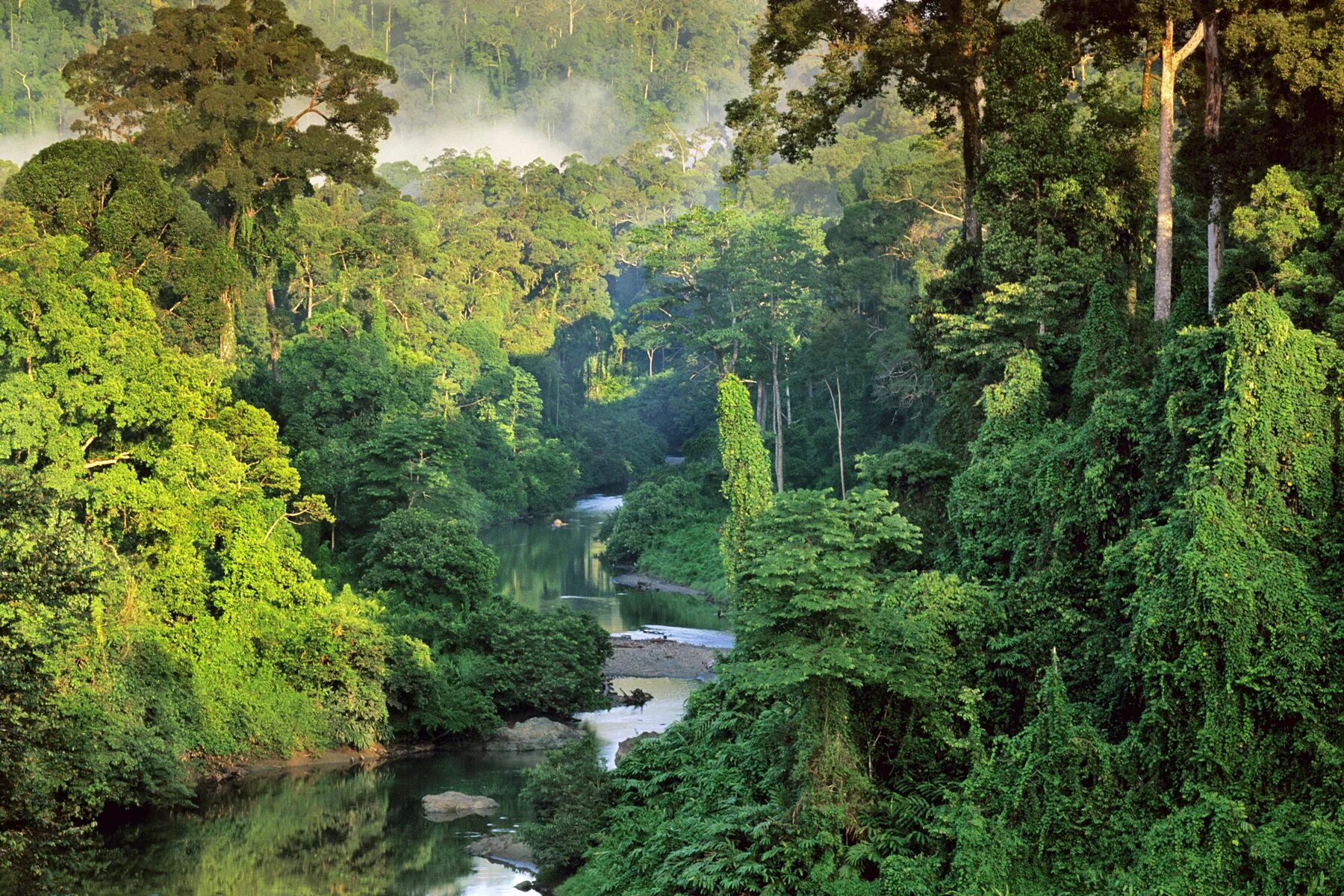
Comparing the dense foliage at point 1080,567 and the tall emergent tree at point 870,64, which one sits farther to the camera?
Answer: the tall emergent tree at point 870,64

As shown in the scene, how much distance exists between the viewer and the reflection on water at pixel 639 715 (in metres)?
31.8

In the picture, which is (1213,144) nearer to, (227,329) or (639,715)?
(639,715)

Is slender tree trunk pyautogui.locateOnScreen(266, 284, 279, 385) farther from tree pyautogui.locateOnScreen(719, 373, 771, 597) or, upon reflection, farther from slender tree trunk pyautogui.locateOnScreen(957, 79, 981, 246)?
slender tree trunk pyautogui.locateOnScreen(957, 79, 981, 246)

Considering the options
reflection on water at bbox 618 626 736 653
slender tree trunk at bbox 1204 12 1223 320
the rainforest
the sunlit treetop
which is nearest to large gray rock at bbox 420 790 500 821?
the rainforest

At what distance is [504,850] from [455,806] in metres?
2.47

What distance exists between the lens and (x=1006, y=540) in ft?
75.5

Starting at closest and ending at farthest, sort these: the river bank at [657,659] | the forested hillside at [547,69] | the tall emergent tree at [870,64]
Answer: the tall emergent tree at [870,64], the river bank at [657,659], the forested hillside at [547,69]

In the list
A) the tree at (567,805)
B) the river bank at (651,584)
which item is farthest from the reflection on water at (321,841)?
the river bank at (651,584)

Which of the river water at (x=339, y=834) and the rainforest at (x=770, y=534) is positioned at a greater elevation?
the rainforest at (x=770, y=534)

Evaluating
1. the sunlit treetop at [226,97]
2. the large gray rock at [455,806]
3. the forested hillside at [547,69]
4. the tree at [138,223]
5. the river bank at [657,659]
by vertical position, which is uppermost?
the forested hillside at [547,69]

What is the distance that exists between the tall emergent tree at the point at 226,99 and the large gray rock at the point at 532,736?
12.9 metres

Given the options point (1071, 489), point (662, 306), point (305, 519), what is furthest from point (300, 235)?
point (1071, 489)

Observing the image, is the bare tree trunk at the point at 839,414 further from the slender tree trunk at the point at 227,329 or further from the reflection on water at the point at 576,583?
the slender tree trunk at the point at 227,329

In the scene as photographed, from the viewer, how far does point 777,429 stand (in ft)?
179
